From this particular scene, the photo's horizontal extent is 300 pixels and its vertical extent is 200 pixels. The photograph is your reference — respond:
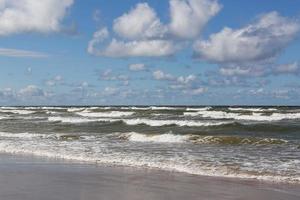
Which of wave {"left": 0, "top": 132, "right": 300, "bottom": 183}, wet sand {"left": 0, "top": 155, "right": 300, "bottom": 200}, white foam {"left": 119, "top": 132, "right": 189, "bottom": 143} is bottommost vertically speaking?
wet sand {"left": 0, "top": 155, "right": 300, "bottom": 200}

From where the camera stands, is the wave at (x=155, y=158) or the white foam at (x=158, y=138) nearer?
the wave at (x=155, y=158)

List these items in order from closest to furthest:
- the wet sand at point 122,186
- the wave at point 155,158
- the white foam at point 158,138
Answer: the wet sand at point 122,186 < the wave at point 155,158 < the white foam at point 158,138

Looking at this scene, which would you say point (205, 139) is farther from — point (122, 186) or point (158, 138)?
point (122, 186)

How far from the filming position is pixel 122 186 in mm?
9883

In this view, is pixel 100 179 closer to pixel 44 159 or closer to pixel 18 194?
pixel 18 194

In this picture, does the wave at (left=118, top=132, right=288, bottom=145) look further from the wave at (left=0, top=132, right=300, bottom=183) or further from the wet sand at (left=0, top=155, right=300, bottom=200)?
the wet sand at (left=0, top=155, right=300, bottom=200)

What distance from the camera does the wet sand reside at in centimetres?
886

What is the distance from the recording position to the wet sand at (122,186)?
29.1ft

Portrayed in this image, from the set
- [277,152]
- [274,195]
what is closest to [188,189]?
[274,195]

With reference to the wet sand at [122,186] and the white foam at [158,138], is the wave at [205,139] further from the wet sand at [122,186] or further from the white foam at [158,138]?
the wet sand at [122,186]

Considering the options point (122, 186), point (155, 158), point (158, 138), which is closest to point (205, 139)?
point (158, 138)

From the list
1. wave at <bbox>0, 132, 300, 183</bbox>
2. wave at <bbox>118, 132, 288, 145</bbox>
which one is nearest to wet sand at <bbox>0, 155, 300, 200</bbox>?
wave at <bbox>0, 132, 300, 183</bbox>

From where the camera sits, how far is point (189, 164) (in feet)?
44.1

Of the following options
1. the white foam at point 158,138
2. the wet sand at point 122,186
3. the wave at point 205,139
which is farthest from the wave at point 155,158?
the wet sand at point 122,186
